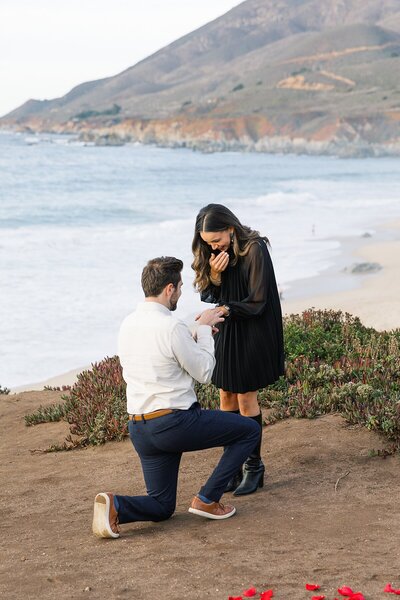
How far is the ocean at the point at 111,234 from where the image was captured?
1698cm

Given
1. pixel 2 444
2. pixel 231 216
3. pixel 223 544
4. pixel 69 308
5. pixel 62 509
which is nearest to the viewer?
pixel 223 544

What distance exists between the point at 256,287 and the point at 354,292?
48.2 ft

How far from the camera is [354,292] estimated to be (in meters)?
20.3

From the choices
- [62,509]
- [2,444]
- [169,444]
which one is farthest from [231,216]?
[2,444]

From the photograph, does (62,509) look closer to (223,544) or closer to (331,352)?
(223,544)

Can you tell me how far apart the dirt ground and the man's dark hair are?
1574mm

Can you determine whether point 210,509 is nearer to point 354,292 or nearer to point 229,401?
point 229,401

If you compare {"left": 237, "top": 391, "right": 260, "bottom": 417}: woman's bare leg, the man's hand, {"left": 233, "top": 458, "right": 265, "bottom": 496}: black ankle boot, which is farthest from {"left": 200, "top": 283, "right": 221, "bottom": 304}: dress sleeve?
{"left": 233, "top": 458, "right": 265, "bottom": 496}: black ankle boot

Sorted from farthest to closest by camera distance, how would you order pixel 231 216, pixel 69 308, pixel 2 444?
pixel 69 308 → pixel 2 444 → pixel 231 216

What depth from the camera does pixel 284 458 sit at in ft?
23.3

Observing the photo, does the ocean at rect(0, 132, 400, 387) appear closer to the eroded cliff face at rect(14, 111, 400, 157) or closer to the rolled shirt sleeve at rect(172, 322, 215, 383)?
the rolled shirt sleeve at rect(172, 322, 215, 383)

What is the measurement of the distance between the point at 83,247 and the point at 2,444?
73.4 ft

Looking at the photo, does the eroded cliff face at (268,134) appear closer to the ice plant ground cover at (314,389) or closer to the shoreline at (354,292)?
the shoreline at (354,292)

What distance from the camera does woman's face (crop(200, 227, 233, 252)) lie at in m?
5.85
